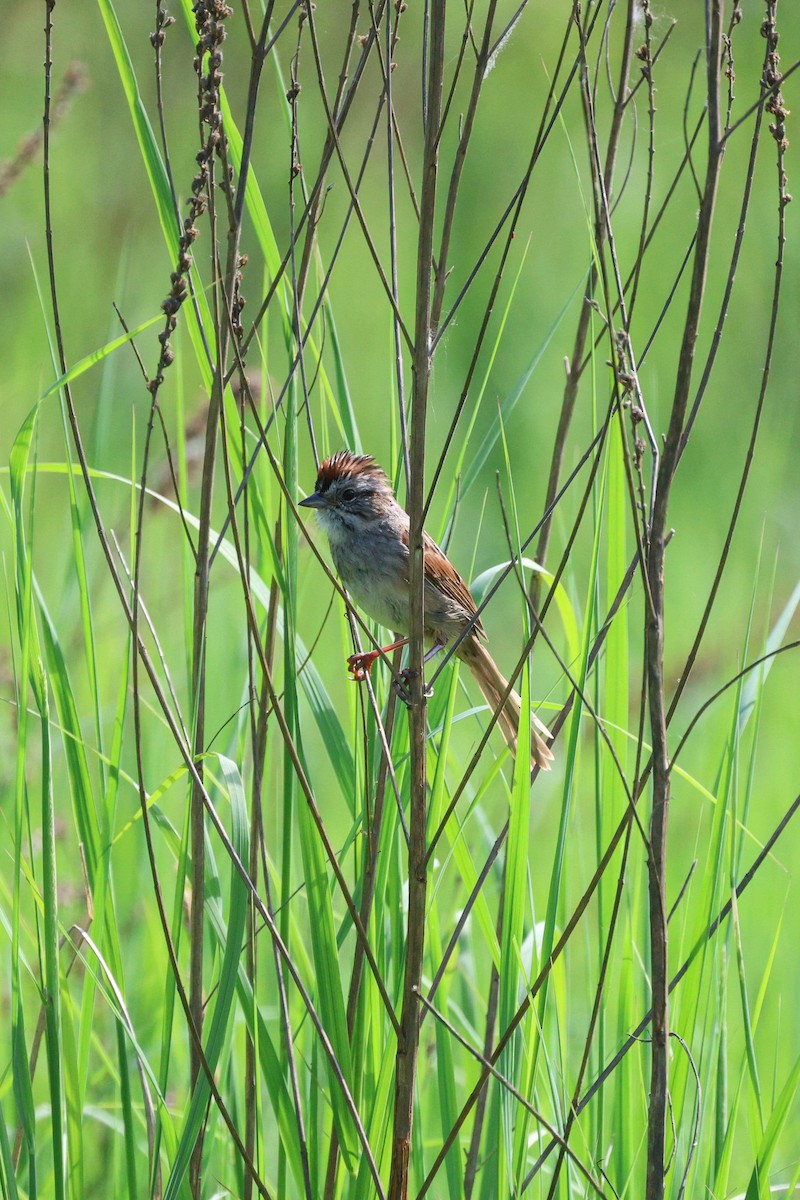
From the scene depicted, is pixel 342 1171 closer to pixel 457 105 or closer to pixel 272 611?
pixel 272 611

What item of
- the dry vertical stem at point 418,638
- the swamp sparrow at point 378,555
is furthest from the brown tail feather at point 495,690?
the dry vertical stem at point 418,638

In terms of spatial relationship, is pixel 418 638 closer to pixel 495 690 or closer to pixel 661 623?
pixel 661 623

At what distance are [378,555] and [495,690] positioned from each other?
1.33 ft

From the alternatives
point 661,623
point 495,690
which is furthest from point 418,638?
point 495,690

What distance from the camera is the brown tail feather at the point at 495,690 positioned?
235cm

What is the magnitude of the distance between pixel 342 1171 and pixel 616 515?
111 centimetres

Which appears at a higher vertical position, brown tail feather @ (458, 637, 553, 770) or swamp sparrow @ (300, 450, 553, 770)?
swamp sparrow @ (300, 450, 553, 770)

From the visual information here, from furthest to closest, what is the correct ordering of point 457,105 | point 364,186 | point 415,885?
1. point 364,186
2. point 457,105
3. point 415,885

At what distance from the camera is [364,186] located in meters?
7.60

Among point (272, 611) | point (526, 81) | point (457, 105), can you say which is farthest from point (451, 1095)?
point (526, 81)

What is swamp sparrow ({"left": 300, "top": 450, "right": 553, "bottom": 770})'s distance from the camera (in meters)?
2.76

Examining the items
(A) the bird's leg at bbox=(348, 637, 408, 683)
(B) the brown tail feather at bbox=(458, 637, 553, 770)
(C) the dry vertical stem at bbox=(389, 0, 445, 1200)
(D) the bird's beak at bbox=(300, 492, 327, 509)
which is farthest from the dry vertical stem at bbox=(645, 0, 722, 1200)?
(D) the bird's beak at bbox=(300, 492, 327, 509)

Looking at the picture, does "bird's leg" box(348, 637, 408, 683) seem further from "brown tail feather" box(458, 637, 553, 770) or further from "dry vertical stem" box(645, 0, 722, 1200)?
"dry vertical stem" box(645, 0, 722, 1200)

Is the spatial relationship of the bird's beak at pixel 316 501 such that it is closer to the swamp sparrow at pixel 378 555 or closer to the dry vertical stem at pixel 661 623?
the swamp sparrow at pixel 378 555
